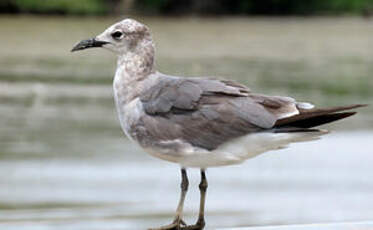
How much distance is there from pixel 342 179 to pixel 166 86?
7.22 m

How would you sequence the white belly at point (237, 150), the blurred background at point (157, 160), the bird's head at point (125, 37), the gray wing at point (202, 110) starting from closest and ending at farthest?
the white belly at point (237, 150), the gray wing at point (202, 110), the bird's head at point (125, 37), the blurred background at point (157, 160)

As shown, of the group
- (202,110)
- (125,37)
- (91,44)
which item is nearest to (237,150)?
(202,110)

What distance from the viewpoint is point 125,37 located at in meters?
4.20

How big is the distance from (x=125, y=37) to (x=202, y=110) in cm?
46

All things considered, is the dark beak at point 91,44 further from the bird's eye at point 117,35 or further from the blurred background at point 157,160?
the blurred background at point 157,160

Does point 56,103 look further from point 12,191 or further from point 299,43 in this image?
point 299,43

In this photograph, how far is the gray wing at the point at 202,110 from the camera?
396 cm

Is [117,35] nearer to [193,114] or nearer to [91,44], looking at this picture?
[91,44]

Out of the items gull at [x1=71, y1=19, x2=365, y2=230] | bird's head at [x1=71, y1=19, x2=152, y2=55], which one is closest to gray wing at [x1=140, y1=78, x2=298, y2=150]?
gull at [x1=71, y1=19, x2=365, y2=230]

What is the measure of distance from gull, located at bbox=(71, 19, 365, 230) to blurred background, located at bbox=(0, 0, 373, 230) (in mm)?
3664

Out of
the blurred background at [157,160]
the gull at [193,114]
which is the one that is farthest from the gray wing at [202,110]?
the blurred background at [157,160]

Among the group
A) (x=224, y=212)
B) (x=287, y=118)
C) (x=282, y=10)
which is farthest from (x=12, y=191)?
(x=282, y=10)

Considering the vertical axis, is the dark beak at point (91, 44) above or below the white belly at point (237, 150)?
above

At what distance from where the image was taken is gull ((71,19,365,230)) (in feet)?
12.7
